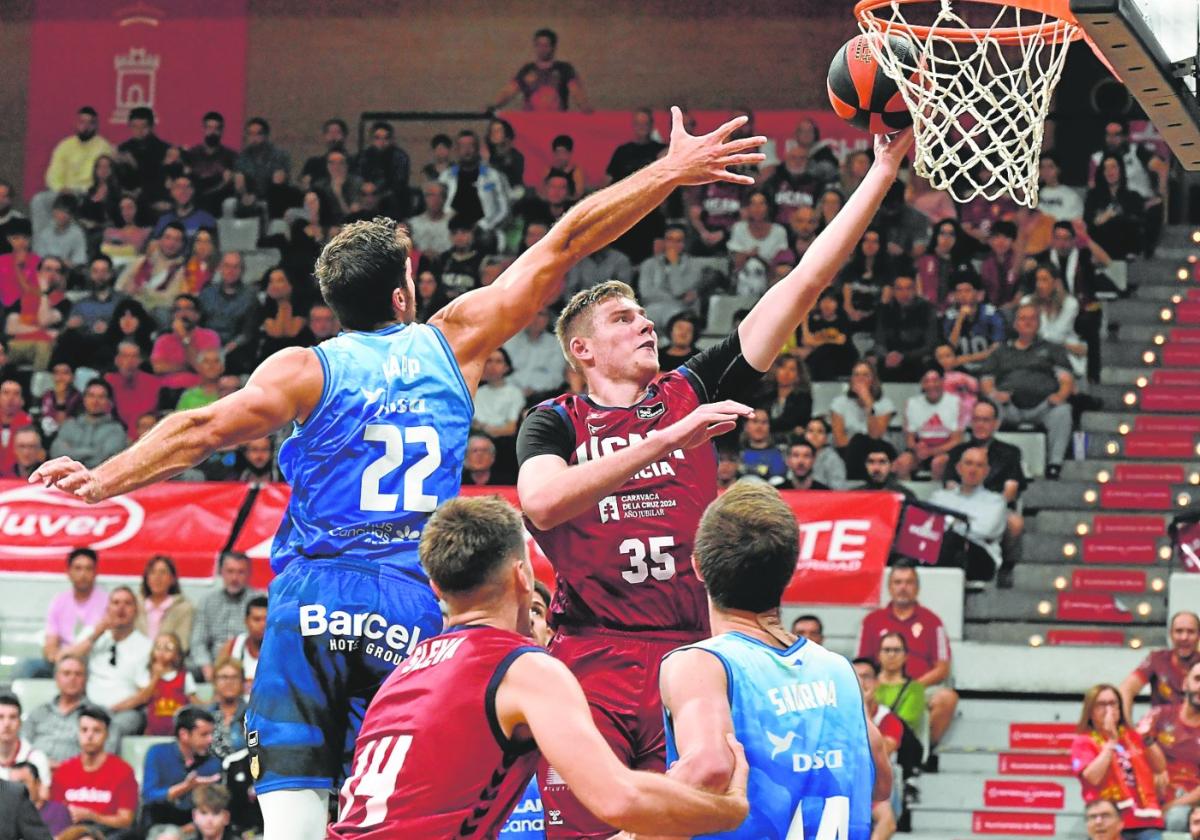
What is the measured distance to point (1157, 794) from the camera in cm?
1168

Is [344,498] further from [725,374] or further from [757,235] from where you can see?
[757,235]

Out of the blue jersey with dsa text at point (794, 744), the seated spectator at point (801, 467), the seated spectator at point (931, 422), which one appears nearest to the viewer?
the blue jersey with dsa text at point (794, 744)

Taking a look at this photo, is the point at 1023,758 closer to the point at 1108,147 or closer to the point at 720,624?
the point at 1108,147

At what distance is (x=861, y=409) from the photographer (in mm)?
Result: 15555

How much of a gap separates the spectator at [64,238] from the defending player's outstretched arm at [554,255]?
14205 mm

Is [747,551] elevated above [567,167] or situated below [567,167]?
below

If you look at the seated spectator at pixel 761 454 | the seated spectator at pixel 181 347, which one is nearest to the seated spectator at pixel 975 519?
the seated spectator at pixel 761 454

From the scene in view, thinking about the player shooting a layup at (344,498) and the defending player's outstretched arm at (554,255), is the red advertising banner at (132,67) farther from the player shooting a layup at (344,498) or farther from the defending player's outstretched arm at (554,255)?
the player shooting a layup at (344,498)

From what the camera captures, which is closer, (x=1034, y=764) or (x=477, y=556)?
(x=477, y=556)

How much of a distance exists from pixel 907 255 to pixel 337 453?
11994mm

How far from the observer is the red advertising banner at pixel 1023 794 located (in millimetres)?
12781

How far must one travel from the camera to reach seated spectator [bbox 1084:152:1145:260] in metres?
17.6

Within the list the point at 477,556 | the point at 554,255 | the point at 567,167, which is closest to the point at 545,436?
the point at 554,255

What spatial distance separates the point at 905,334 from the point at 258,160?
786cm
